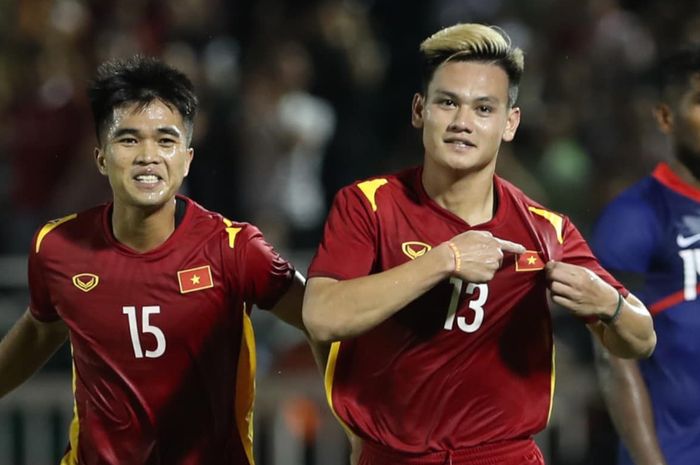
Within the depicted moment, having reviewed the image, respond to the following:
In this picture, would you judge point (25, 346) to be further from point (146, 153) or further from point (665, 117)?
point (665, 117)

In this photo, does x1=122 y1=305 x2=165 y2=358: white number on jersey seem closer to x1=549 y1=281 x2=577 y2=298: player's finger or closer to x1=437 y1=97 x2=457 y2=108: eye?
x1=437 y1=97 x2=457 y2=108: eye

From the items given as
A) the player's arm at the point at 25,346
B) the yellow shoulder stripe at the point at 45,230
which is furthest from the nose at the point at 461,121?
the player's arm at the point at 25,346

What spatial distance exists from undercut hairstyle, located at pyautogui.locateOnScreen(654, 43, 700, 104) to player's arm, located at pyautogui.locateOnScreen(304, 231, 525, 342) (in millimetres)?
1584

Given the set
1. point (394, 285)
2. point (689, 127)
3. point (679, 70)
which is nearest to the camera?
point (394, 285)

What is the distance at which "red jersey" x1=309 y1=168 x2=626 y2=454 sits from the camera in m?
4.80

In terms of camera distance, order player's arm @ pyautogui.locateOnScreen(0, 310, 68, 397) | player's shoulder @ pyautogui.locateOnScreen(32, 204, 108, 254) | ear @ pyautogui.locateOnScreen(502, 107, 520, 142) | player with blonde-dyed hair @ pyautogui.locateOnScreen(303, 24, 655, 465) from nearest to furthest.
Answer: player with blonde-dyed hair @ pyautogui.locateOnScreen(303, 24, 655, 465) < ear @ pyautogui.locateOnScreen(502, 107, 520, 142) < player's shoulder @ pyautogui.locateOnScreen(32, 204, 108, 254) < player's arm @ pyautogui.locateOnScreen(0, 310, 68, 397)

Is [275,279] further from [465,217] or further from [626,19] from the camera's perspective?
[626,19]

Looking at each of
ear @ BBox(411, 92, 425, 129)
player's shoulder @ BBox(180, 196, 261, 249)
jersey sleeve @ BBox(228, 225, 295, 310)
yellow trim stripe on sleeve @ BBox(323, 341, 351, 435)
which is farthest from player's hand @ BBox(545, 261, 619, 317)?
player's shoulder @ BBox(180, 196, 261, 249)

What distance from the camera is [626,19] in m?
11.6

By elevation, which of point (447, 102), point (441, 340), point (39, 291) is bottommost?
point (39, 291)

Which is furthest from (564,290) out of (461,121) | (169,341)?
(169,341)

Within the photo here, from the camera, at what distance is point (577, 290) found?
454 centimetres

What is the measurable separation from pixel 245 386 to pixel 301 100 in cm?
554

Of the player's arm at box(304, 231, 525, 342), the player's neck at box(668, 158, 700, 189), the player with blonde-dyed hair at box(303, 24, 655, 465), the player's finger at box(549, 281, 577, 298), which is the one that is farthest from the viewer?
the player's neck at box(668, 158, 700, 189)
